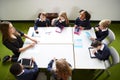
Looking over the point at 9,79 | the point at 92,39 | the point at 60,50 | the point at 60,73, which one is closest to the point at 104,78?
the point at 92,39

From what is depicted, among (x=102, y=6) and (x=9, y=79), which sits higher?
(x=102, y=6)

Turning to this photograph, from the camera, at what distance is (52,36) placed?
152 inches

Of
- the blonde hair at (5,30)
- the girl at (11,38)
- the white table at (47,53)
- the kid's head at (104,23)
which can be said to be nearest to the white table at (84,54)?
the white table at (47,53)

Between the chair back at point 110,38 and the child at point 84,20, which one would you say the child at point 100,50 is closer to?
the chair back at point 110,38

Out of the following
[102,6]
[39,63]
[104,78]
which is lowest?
[104,78]

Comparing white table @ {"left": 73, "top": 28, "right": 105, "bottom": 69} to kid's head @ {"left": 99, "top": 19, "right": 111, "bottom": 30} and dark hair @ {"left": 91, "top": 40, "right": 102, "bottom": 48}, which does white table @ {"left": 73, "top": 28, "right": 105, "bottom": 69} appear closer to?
dark hair @ {"left": 91, "top": 40, "right": 102, "bottom": 48}

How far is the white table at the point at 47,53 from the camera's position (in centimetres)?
328

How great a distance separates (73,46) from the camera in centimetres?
357

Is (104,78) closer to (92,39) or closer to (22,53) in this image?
(92,39)

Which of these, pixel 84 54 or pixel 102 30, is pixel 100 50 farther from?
pixel 102 30

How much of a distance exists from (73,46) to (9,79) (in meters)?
1.61

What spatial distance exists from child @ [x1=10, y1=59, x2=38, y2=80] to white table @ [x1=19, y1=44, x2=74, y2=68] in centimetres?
17

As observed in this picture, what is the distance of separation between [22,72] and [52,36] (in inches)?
48.3

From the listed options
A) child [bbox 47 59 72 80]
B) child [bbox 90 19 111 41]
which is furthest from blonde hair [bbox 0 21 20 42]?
child [bbox 90 19 111 41]
